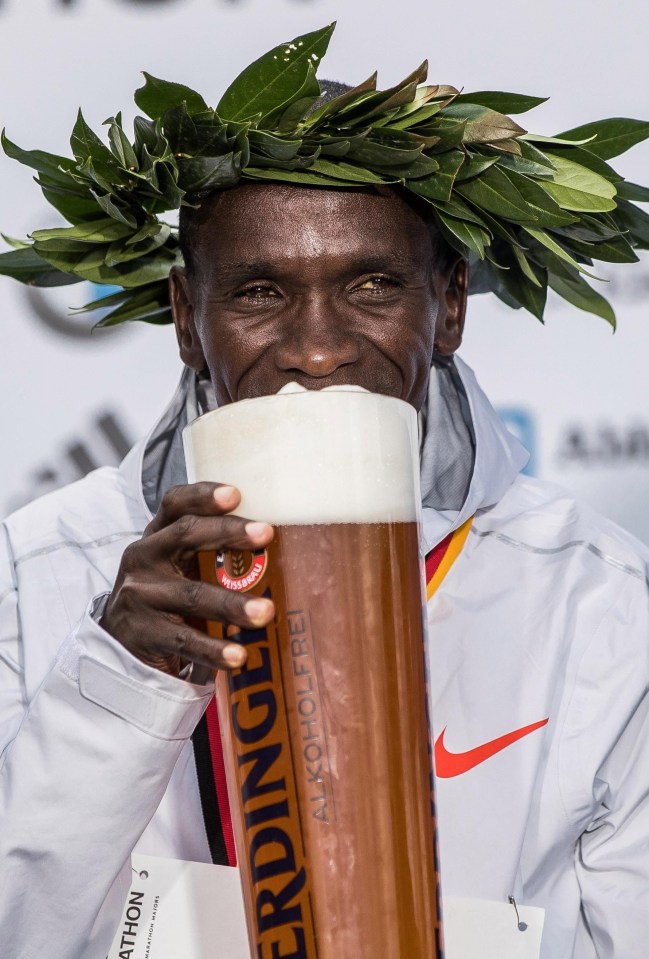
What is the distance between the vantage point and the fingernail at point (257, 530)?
0.93m

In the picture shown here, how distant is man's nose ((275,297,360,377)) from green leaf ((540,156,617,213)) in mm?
362

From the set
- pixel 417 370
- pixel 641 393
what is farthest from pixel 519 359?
pixel 417 370

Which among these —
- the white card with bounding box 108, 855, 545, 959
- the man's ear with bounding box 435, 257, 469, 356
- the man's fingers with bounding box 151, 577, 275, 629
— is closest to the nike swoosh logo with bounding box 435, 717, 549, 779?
the white card with bounding box 108, 855, 545, 959

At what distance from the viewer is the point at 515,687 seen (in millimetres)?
1803

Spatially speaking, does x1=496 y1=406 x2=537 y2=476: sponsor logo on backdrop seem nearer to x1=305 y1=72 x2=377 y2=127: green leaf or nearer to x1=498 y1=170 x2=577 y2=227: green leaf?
x1=498 y1=170 x2=577 y2=227: green leaf

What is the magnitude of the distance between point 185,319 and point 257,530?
111cm

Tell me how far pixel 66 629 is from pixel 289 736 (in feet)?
3.16

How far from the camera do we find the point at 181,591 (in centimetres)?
102

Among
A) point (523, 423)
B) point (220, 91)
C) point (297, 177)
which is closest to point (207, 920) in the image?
point (297, 177)

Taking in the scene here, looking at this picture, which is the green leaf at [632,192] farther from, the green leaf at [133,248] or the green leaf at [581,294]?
the green leaf at [133,248]

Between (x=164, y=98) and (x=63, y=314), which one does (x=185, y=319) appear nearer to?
(x=164, y=98)

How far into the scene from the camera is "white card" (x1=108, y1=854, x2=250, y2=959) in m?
1.47

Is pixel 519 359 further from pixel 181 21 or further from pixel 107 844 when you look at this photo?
pixel 107 844

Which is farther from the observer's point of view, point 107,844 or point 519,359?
point 519,359
